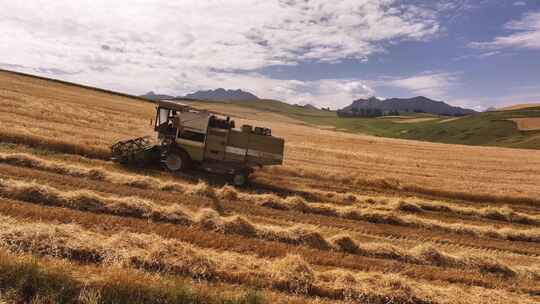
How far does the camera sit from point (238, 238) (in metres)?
9.55

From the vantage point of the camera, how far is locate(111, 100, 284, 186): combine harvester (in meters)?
16.0

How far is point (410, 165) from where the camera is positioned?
2855 cm

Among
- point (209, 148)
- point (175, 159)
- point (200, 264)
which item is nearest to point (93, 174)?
point (175, 159)

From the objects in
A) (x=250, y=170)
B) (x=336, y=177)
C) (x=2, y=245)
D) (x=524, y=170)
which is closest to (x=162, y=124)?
(x=250, y=170)

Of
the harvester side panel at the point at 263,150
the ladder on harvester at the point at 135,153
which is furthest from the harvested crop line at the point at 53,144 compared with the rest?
the harvester side panel at the point at 263,150

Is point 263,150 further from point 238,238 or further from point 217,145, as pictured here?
point 238,238

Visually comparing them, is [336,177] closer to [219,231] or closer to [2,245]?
[219,231]

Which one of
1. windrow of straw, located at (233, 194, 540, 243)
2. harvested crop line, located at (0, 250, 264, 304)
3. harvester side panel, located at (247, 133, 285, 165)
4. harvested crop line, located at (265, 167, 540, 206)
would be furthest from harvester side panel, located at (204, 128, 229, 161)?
harvested crop line, located at (0, 250, 264, 304)

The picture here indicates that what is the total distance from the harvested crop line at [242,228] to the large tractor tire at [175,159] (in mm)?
5721

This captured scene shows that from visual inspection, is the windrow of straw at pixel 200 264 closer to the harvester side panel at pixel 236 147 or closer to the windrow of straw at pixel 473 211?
the windrow of straw at pixel 473 211

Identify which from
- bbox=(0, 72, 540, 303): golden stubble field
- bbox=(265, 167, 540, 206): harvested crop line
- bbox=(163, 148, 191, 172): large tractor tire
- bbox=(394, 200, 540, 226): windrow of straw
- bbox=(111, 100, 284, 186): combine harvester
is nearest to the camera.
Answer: bbox=(0, 72, 540, 303): golden stubble field

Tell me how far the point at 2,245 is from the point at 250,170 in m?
10.1

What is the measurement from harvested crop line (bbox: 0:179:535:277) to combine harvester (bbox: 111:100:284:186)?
5.57 m

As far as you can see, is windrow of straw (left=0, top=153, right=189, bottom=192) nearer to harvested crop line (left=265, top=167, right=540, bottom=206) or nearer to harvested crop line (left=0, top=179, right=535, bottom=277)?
harvested crop line (left=0, top=179, right=535, bottom=277)
